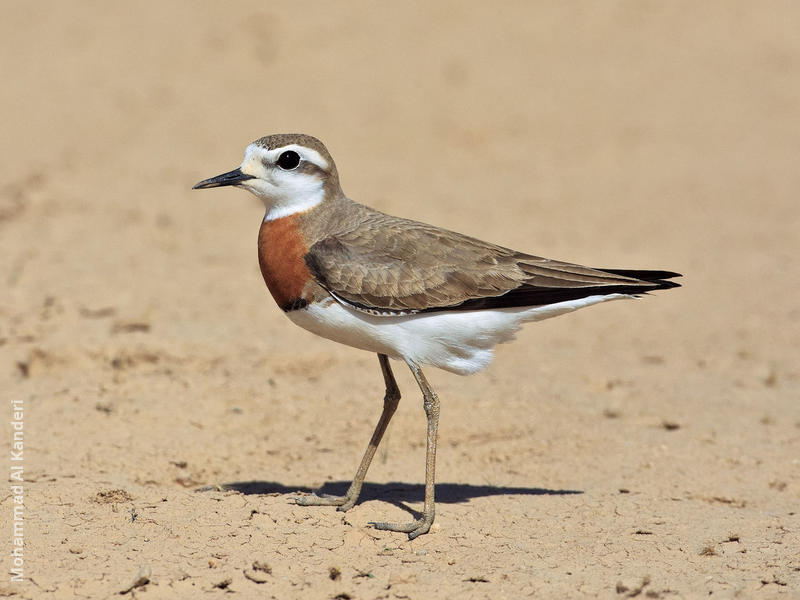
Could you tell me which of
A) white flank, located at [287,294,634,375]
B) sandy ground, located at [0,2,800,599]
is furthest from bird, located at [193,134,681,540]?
sandy ground, located at [0,2,800,599]

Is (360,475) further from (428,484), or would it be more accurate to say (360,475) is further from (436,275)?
(436,275)

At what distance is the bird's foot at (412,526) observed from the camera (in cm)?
589

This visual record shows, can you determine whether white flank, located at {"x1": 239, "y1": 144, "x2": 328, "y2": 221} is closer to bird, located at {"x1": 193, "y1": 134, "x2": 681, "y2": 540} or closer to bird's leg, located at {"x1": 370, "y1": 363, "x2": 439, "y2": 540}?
bird, located at {"x1": 193, "y1": 134, "x2": 681, "y2": 540}

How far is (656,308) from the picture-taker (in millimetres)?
11297

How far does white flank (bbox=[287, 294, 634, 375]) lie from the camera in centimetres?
590

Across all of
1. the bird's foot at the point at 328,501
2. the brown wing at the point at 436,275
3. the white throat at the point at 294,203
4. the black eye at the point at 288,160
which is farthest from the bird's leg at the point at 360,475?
the black eye at the point at 288,160

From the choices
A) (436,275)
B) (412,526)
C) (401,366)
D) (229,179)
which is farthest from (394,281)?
(401,366)

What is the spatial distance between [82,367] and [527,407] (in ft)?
12.6

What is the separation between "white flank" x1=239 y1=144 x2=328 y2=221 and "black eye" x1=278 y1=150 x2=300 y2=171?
2 cm

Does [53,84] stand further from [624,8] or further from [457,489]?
[457,489]

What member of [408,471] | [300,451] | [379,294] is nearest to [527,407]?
[408,471]

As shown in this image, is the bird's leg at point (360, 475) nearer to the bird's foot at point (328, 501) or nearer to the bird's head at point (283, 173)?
the bird's foot at point (328, 501)

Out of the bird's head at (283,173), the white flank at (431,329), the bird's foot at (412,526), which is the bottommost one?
the bird's foot at (412,526)

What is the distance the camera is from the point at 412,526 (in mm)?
5922
